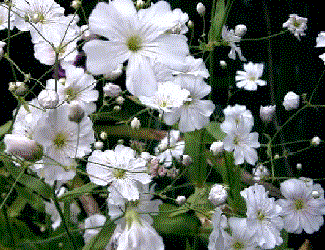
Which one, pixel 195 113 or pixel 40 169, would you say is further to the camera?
pixel 195 113

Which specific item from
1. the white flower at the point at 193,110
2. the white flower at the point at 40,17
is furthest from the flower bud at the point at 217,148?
the white flower at the point at 40,17

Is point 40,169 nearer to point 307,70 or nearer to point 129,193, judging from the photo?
point 129,193

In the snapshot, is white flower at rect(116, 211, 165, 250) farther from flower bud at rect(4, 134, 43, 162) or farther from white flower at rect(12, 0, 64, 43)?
white flower at rect(12, 0, 64, 43)

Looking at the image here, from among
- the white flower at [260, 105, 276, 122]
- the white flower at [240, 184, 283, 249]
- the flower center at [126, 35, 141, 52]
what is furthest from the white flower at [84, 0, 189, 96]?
the white flower at [260, 105, 276, 122]

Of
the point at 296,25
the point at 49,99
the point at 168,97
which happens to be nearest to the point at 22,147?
the point at 49,99

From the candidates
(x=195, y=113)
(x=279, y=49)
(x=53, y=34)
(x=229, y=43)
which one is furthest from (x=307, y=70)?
(x=53, y=34)
